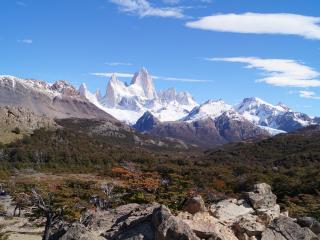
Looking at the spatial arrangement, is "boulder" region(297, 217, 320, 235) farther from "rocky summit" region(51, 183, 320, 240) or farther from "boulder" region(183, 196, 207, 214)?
"boulder" region(183, 196, 207, 214)

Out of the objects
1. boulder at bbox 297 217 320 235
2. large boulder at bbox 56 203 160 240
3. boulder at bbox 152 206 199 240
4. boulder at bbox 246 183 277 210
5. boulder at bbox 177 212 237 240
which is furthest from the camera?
boulder at bbox 246 183 277 210

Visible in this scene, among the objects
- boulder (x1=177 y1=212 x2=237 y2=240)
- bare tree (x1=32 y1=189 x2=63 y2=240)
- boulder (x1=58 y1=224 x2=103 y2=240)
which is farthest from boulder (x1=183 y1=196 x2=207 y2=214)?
bare tree (x1=32 y1=189 x2=63 y2=240)

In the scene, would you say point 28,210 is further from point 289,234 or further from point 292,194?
point 289,234

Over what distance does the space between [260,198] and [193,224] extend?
1235 cm

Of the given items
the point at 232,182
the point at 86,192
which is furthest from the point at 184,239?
the point at 232,182

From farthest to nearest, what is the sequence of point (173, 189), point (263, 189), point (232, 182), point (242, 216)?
point (232, 182)
point (173, 189)
point (263, 189)
point (242, 216)

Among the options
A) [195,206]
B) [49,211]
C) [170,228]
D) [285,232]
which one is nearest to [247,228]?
[285,232]

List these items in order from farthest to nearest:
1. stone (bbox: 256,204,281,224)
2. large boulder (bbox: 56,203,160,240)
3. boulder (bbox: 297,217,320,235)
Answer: boulder (bbox: 297,217,320,235), stone (bbox: 256,204,281,224), large boulder (bbox: 56,203,160,240)

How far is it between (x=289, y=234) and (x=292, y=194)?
9234 centimetres

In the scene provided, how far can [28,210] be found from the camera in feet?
400

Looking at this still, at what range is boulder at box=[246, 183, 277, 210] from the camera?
43.8 m

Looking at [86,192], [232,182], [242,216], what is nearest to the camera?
[242,216]

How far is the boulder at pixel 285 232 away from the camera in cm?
3628

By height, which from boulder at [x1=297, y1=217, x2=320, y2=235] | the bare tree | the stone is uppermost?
the stone
